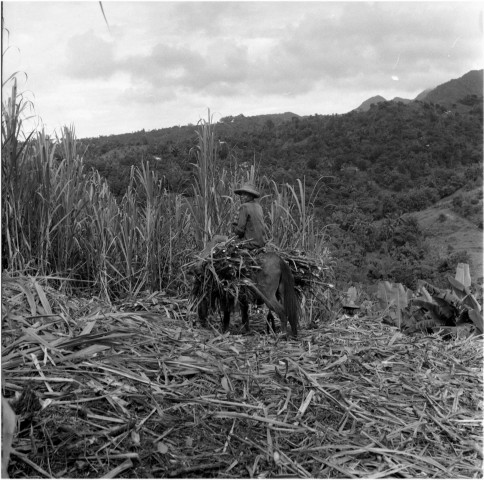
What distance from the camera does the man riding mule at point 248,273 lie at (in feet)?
14.2

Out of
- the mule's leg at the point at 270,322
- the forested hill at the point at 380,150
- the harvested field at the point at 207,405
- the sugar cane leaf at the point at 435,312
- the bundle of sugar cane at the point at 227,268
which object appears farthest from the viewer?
the forested hill at the point at 380,150

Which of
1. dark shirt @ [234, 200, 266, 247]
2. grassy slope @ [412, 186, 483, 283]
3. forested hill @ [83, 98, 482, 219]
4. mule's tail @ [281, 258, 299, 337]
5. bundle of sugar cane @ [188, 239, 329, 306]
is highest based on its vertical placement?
forested hill @ [83, 98, 482, 219]

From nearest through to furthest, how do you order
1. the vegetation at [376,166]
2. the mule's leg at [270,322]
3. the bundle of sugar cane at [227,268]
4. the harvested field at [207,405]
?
the harvested field at [207,405] → the bundle of sugar cane at [227,268] → the mule's leg at [270,322] → the vegetation at [376,166]

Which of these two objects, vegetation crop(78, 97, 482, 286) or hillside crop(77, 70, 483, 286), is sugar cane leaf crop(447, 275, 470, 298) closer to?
vegetation crop(78, 97, 482, 286)

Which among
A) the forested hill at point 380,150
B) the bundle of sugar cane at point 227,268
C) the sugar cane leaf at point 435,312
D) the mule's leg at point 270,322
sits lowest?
the sugar cane leaf at point 435,312

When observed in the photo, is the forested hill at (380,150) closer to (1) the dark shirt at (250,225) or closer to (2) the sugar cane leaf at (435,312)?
(2) the sugar cane leaf at (435,312)

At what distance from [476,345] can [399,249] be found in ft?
49.3

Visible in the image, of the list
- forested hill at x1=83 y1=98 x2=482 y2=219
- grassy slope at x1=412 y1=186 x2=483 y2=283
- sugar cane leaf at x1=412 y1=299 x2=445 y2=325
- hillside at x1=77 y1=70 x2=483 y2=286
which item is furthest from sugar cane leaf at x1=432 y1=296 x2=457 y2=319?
grassy slope at x1=412 y1=186 x2=483 y2=283

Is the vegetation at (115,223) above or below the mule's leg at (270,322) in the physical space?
above

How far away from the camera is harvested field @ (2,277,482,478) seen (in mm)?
2336

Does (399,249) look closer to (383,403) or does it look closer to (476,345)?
(476,345)

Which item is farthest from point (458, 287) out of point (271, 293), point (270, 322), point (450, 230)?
point (450, 230)

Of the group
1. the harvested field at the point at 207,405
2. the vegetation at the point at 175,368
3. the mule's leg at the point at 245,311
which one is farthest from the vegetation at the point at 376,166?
the harvested field at the point at 207,405

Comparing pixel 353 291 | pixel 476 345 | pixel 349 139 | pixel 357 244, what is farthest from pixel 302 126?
pixel 476 345
